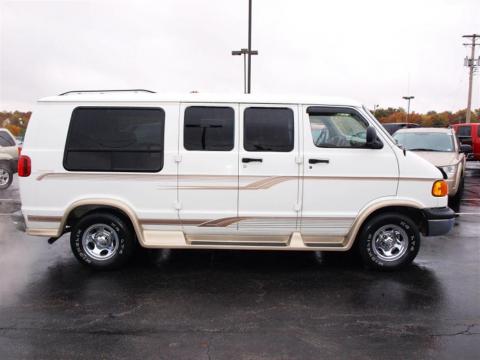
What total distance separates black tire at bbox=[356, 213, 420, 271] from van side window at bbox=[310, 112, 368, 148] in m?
1.01

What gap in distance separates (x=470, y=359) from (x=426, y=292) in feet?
4.84

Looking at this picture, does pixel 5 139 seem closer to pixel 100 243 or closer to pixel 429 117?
pixel 100 243

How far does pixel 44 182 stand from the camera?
5293 mm

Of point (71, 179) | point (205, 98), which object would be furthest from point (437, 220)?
point (71, 179)

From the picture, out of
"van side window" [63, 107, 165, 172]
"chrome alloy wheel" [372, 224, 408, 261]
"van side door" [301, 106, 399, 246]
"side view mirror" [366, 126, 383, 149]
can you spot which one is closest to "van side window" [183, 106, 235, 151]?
"van side window" [63, 107, 165, 172]

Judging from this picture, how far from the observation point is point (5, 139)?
43.6ft

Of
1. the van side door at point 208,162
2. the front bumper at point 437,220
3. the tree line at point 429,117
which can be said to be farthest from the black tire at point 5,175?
the tree line at point 429,117

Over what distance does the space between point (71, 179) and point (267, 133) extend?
2439mm

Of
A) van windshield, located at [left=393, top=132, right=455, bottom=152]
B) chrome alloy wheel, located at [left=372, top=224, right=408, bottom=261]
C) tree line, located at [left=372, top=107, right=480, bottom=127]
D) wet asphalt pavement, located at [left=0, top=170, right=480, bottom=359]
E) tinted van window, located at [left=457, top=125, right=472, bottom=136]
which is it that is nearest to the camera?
wet asphalt pavement, located at [left=0, top=170, right=480, bottom=359]

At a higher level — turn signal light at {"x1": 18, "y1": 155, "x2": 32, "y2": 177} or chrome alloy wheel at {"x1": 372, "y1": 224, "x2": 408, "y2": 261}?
turn signal light at {"x1": 18, "y1": 155, "x2": 32, "y2": 177}

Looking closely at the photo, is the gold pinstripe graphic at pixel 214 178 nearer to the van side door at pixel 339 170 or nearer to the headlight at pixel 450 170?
the van side door at pixel 339 170

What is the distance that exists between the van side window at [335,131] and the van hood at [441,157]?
215 inches

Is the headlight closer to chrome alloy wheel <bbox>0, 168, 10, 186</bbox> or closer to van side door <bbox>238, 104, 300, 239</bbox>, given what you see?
van side door <bbox>238, 104, 300, 239</bbox>

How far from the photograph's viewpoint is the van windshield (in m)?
11.2
